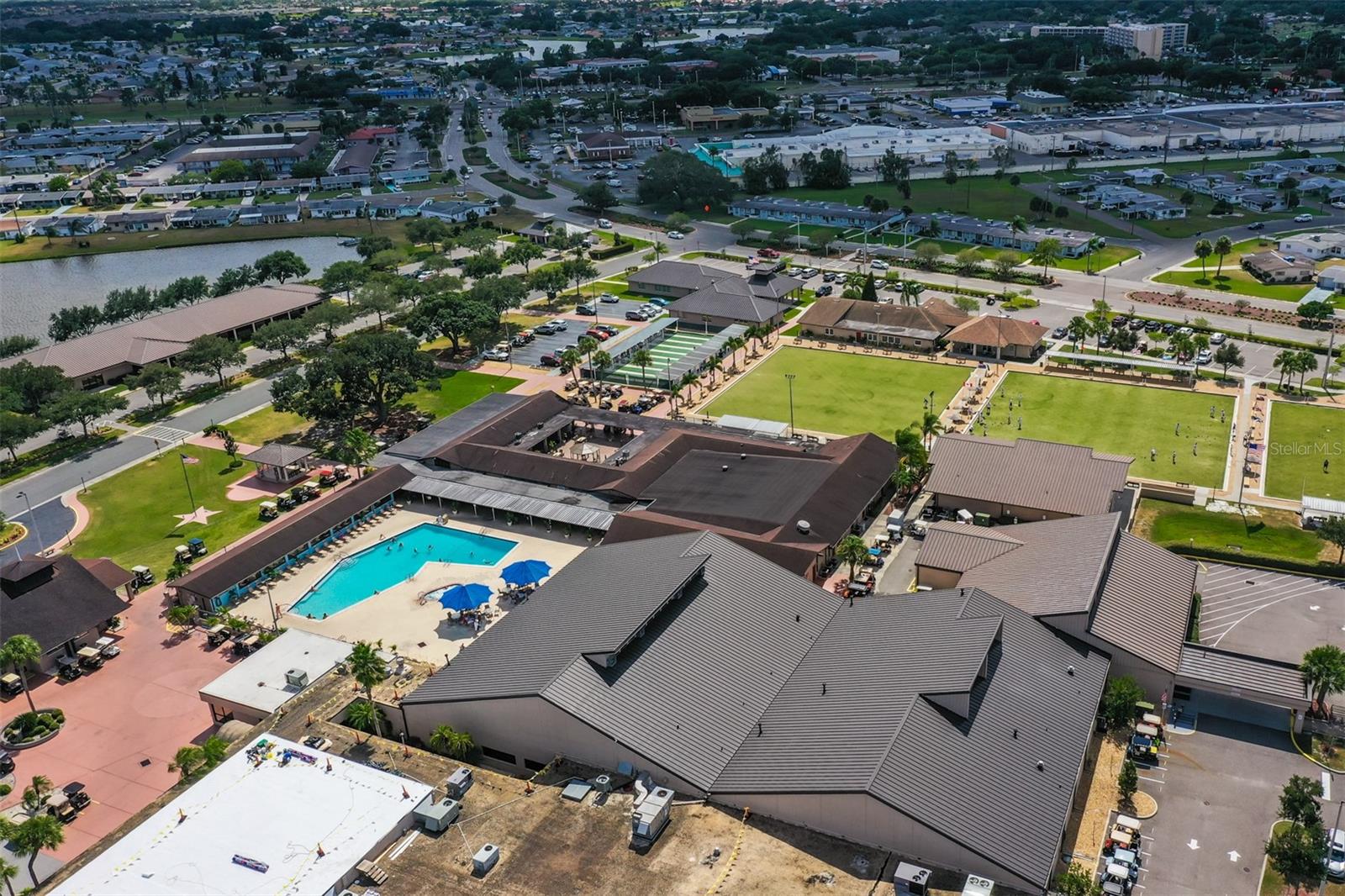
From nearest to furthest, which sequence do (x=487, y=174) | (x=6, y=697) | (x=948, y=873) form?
(x=948, y=873)
(x=6, y=697)
(x=487, y=174)

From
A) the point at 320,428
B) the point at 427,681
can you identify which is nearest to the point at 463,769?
the point at 427,681

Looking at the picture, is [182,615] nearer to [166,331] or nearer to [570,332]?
[570,332]

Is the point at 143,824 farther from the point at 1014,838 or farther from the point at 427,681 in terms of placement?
the point at 1014,838

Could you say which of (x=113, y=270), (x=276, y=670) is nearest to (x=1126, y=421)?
(x=276, y=670)

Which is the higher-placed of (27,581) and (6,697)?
(27,581)

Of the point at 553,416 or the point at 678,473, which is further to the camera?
the point at 553,416

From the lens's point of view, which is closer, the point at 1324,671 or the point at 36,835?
the point at 36,835

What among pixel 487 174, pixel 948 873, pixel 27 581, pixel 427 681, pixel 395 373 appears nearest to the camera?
pixel 948 873

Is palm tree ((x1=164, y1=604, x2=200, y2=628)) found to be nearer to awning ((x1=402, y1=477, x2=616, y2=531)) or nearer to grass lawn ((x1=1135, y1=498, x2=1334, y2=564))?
awning ((x1=402, y1=477, x2=616, y2=531))
